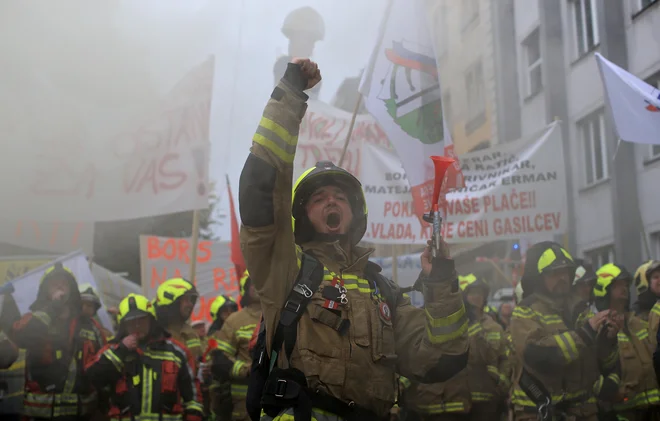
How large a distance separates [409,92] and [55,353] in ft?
11.9

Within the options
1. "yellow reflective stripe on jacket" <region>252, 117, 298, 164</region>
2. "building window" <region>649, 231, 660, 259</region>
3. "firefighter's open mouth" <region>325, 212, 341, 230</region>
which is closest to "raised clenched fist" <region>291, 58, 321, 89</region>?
"yellow reflective stripe on jacket" <region>252, 117, 298, 164</region>

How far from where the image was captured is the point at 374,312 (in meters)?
3.23

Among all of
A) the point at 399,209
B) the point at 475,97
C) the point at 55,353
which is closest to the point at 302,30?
the point at 399,209

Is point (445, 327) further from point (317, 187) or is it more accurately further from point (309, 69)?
point (309, 69)

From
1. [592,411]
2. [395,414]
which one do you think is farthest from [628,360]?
[395,414]

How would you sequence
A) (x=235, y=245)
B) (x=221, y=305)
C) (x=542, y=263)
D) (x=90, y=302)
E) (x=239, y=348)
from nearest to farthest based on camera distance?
(x=542, y=263) < (x=239, y=348) < (x=90, y=302) < (x=221, y=305) < (x=235, y=245)

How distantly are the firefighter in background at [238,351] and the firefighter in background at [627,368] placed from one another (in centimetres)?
284

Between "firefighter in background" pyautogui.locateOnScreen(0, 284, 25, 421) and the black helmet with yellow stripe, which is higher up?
the black helmet with yellow stripe

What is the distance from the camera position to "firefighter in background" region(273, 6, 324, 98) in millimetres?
6340

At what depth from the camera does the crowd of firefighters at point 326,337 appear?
3.06 metres

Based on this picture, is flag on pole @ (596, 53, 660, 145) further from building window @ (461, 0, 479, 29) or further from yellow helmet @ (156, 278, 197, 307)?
building window @ (461, 0, 479, 29)

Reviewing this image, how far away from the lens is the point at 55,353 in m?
6.96

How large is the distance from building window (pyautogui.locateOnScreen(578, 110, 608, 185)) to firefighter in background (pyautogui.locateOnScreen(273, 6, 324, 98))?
8.68m

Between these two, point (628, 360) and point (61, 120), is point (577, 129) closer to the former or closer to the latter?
point (628, 360)
